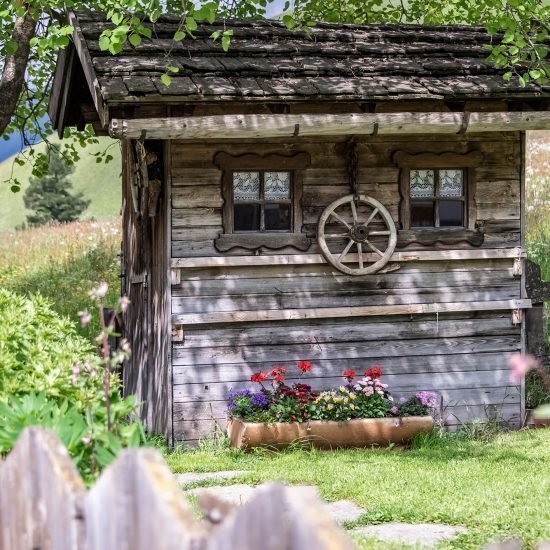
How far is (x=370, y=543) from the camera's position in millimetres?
5086

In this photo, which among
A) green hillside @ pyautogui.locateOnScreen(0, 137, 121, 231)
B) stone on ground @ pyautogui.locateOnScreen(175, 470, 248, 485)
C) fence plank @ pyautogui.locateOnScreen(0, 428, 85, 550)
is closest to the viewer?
fence plank @ pyautogui.locateOnScreen(0, 428, 85, 550)

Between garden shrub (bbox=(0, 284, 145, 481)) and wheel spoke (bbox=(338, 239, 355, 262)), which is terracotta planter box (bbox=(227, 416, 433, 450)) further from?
garden shrub (bbox=(0, 284, 145, 481))

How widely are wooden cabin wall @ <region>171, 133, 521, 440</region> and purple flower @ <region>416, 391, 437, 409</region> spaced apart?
262mm

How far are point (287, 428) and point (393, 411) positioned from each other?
110 centimetres

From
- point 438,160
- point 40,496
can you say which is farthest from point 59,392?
point 438,160

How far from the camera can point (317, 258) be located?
951 cm

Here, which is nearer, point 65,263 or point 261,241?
point 261,241

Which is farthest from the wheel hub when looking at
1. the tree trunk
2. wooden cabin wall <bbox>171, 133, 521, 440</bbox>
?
the tree trunk

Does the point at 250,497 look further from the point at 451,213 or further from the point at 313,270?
the point at 451,213

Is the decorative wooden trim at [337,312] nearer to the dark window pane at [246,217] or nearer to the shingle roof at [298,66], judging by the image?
the dark window pane at [246,217]

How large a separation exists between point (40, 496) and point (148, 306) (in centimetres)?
815

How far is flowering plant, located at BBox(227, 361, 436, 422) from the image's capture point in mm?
8977

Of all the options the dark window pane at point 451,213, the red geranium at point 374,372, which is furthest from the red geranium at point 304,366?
the dark window pane at point 451,213

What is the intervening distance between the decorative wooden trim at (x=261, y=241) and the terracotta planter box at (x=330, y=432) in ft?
5.44
